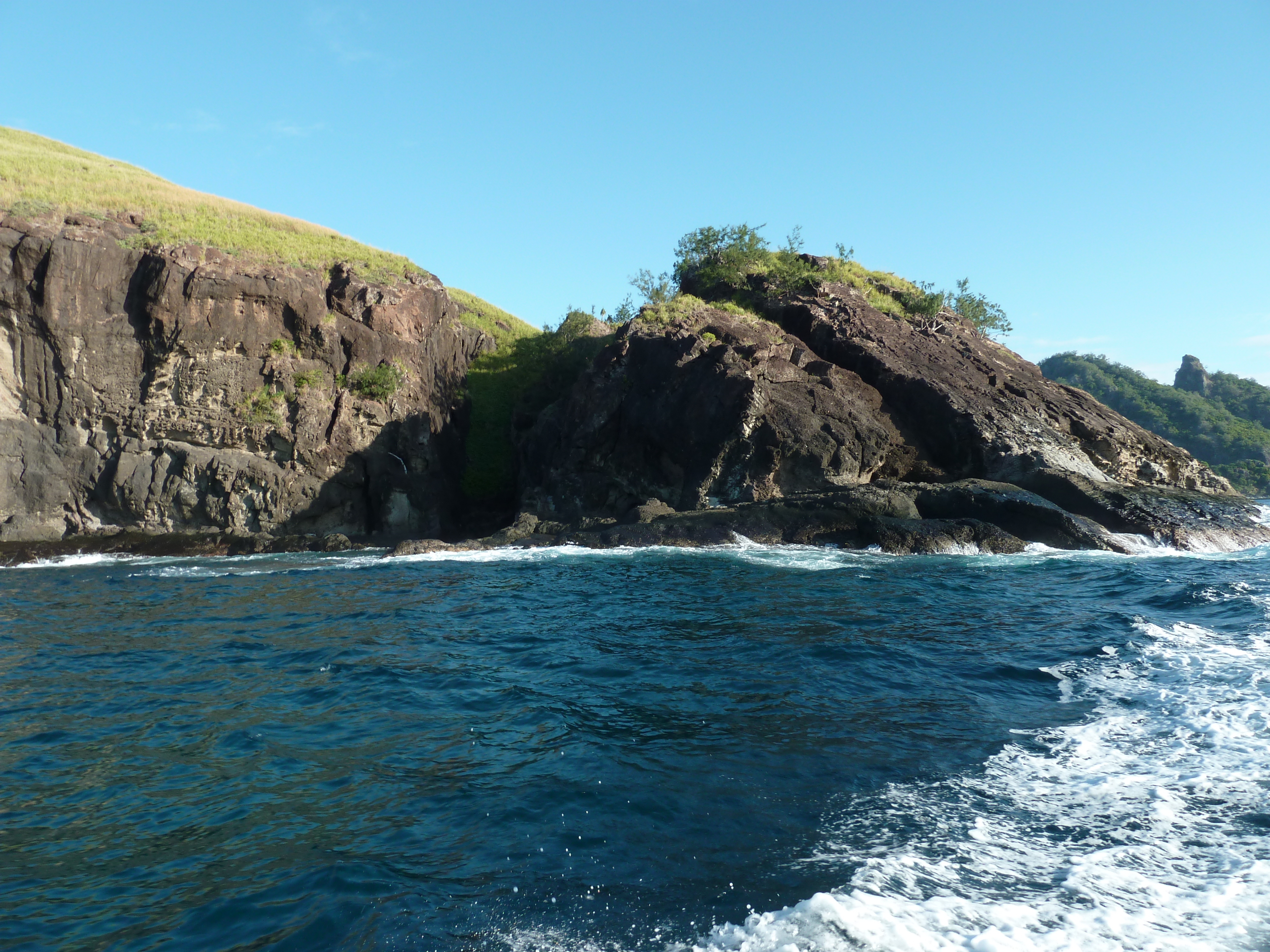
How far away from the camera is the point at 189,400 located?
32.5 meters

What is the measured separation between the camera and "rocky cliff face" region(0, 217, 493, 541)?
102 ft

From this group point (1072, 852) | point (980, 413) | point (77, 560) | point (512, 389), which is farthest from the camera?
point (512, 389)

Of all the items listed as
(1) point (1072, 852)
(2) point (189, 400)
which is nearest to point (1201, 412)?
(2) point (189, 400)

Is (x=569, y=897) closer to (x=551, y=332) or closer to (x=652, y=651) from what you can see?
(x=652, y=651)

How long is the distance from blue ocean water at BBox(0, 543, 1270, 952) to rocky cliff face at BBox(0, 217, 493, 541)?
60.5 feet

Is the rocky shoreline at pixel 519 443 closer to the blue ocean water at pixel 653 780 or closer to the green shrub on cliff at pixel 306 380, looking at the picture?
the green shrub on cliff at pixel 306 380

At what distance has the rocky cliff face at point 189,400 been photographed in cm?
3103

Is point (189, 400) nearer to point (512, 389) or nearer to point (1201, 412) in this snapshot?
point (512, 389)

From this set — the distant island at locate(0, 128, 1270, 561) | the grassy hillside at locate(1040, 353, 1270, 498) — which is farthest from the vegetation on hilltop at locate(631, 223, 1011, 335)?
the grassy hillside at locate(1040, 353, 1270, 498)

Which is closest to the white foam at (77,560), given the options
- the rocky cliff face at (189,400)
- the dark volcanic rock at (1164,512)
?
the rocky cliff face at (189,400)

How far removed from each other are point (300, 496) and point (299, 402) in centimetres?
413

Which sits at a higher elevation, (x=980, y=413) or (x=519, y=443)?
(x=980, y=413)

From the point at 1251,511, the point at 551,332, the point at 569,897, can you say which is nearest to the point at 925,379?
the point at 1251,511

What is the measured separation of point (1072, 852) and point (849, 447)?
23.2 metres
